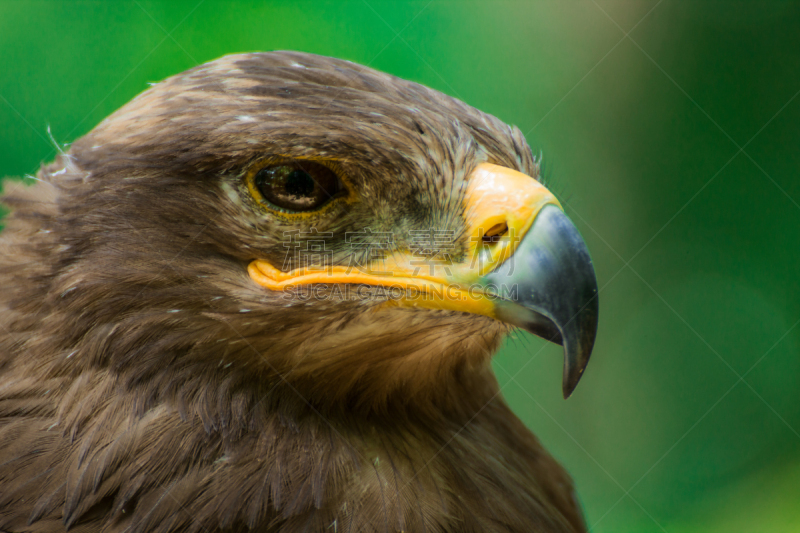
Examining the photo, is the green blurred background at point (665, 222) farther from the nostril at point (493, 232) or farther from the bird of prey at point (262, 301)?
the nostril at point (493, 232)

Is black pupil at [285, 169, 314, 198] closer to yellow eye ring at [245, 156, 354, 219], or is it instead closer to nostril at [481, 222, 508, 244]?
yellow eye ring at [245, 156, 354, 219]

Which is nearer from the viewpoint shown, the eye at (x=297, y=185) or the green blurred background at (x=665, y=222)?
the eye at (x=297, y=185)

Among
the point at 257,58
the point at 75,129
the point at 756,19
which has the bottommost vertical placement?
the point at 75,129

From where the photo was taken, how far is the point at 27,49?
2863 millimetres

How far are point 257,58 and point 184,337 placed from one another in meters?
0.72

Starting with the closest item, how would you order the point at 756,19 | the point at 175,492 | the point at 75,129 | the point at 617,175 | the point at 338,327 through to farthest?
the point at 175,492, the point at 338,327, the point at 75,129, the point at 756,19, the point at 617,175

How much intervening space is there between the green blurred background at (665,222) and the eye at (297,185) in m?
1.96

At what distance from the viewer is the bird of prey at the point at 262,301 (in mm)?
1340

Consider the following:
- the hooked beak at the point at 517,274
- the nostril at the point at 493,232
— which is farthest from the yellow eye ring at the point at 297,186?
the nostril at the point at 493,232

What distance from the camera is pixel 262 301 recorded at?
1.43 meters

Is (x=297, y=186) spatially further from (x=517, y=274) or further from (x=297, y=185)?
(x=517, y=274)

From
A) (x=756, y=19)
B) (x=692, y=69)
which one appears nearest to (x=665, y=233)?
(x=692, y=69)

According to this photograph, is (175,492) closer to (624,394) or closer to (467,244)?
(467,244)

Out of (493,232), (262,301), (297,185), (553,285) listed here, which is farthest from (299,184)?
(553,285)
